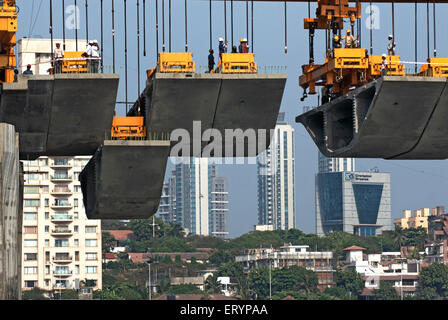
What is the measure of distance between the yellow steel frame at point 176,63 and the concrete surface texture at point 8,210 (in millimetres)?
18761

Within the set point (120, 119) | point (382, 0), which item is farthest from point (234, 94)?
point (382, 0)

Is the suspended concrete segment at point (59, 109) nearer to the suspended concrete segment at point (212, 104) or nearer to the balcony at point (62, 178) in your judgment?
the suspended concrete segment at point (212, 104)

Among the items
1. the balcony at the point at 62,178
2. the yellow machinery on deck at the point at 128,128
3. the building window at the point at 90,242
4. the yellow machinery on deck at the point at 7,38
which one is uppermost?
the yellow machinery on deck at the point at 7,38

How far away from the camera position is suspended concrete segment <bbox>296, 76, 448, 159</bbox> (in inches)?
2045

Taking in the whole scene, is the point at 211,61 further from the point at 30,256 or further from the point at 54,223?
Answer: the point at 30,256

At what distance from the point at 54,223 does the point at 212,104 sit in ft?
393

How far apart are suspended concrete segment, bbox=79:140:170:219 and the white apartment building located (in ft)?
356

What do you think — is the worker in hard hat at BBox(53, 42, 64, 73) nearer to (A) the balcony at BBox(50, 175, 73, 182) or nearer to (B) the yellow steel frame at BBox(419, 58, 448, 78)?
(B) the yellow steel frame at BBox(419, 58, 448, 78)

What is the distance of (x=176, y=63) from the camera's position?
→ 5238cm

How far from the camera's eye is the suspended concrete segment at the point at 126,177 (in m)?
53.1

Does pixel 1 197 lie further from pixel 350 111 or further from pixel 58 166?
pixel 58 166

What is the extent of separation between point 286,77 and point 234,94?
2.43 metres

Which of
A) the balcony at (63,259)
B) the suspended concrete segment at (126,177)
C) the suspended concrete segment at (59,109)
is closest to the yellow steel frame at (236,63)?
the suspended concrete segment at (126,177)
